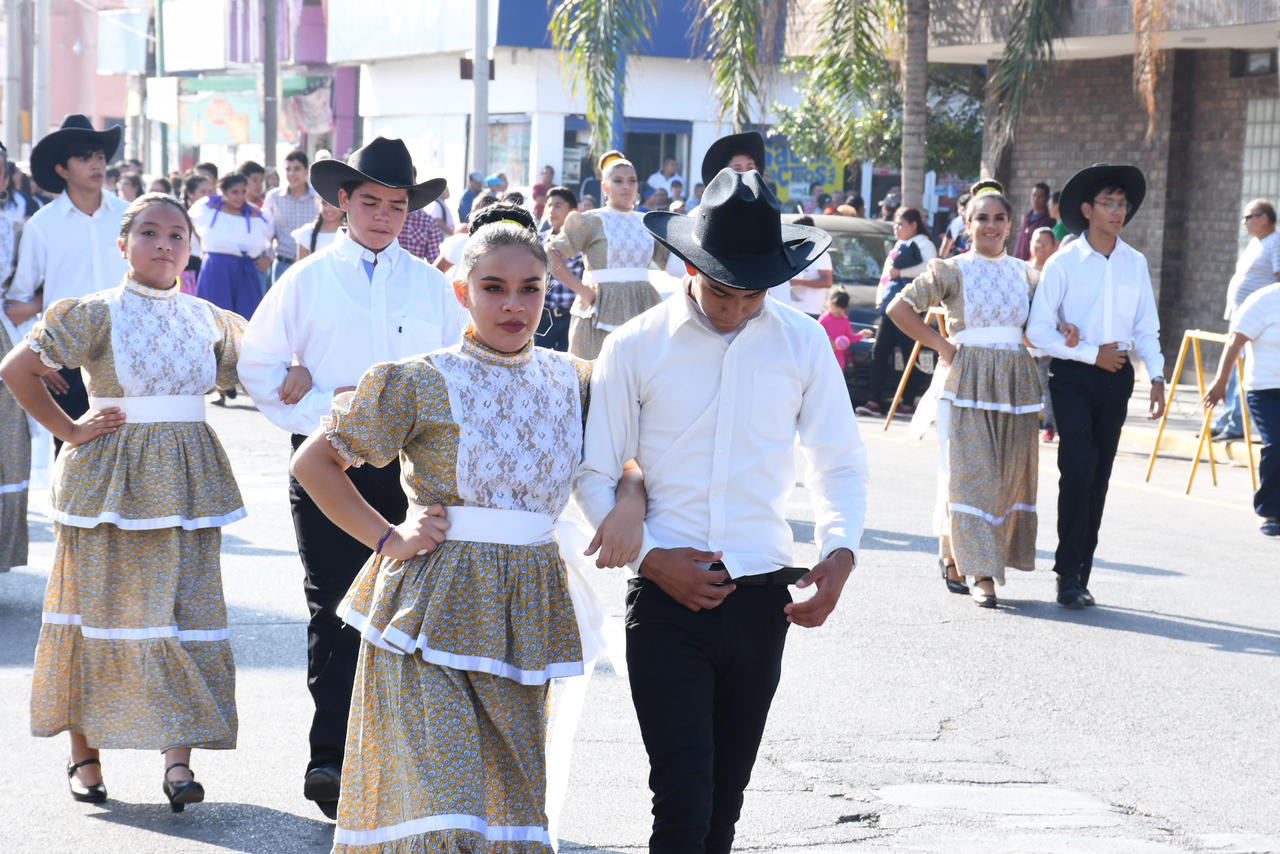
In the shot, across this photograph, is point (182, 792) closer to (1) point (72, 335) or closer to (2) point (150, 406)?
(2) point (150, 406)

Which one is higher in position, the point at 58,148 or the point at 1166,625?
the point at 58,148

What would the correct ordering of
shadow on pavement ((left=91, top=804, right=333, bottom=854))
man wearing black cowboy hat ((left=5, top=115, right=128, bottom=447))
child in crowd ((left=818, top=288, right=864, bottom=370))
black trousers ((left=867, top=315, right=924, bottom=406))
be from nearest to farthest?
1. shadow on pavement ((left=91, top=804, right=333, bottom=854))
2. man wearing black cowboy hat ((left=5, top=115, right=128, bottom=447))
3. black trousers ((left=867, top=315, right=924, bottom=406))
4. child in crowd ((left=818, top=288, right=864, bottom=370))

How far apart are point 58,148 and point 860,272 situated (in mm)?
12032

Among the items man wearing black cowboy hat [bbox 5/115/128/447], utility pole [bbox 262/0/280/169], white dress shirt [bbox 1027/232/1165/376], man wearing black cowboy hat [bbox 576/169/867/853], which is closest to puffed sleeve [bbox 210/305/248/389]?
man wearing black cowboy hat [bbox 576/169/867/853]

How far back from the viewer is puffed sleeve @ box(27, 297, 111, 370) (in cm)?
549

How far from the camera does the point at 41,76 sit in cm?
3434

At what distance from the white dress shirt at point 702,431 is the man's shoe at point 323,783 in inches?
59.9

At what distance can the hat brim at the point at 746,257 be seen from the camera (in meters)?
4.02

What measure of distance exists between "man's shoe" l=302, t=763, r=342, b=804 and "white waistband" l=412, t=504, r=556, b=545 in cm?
138

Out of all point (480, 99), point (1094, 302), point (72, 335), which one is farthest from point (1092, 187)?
point (480, 99)

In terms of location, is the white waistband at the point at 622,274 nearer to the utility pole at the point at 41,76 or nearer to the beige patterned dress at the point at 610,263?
the beige patterned dress at the point at 610,263

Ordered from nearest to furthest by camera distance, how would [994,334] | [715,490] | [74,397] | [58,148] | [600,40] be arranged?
[715,490]
[58,148]
[74,397]
[994,334]
[600,40]

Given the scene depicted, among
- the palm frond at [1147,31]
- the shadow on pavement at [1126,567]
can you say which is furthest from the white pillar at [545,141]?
the shadow on pavement at [1126,567]

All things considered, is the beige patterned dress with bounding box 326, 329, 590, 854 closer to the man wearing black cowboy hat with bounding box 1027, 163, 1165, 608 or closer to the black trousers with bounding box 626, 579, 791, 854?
the black trousers with bounding box 626, 579, 791, 854
